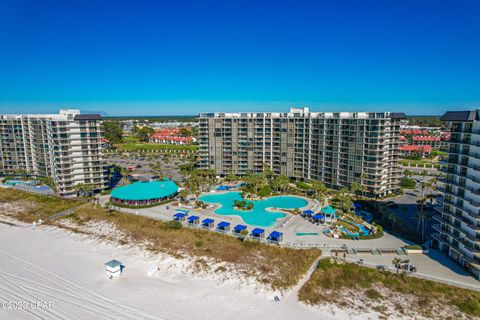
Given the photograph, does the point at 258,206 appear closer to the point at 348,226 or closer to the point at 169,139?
the point at 348,226

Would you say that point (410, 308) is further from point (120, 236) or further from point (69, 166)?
point (69, 166)

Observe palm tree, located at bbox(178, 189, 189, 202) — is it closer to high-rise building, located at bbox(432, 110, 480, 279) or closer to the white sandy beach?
the white sandy beach

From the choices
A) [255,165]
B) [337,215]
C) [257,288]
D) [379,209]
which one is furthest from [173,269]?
[255,165]

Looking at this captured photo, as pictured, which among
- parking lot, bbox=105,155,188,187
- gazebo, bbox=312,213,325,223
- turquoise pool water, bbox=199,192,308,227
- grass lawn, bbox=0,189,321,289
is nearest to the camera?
grass lawn, bbox=0,189,321,289

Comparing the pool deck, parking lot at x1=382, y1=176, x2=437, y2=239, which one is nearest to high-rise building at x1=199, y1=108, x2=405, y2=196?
parking lot at x1=382, y1=176, x2=437, y2=239

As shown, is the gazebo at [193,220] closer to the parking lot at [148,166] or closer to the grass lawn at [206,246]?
the grass lawn at [206,246]

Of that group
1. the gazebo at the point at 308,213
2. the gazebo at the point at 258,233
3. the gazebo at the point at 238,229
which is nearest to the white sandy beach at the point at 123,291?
the gazebo at the point at 238,229
